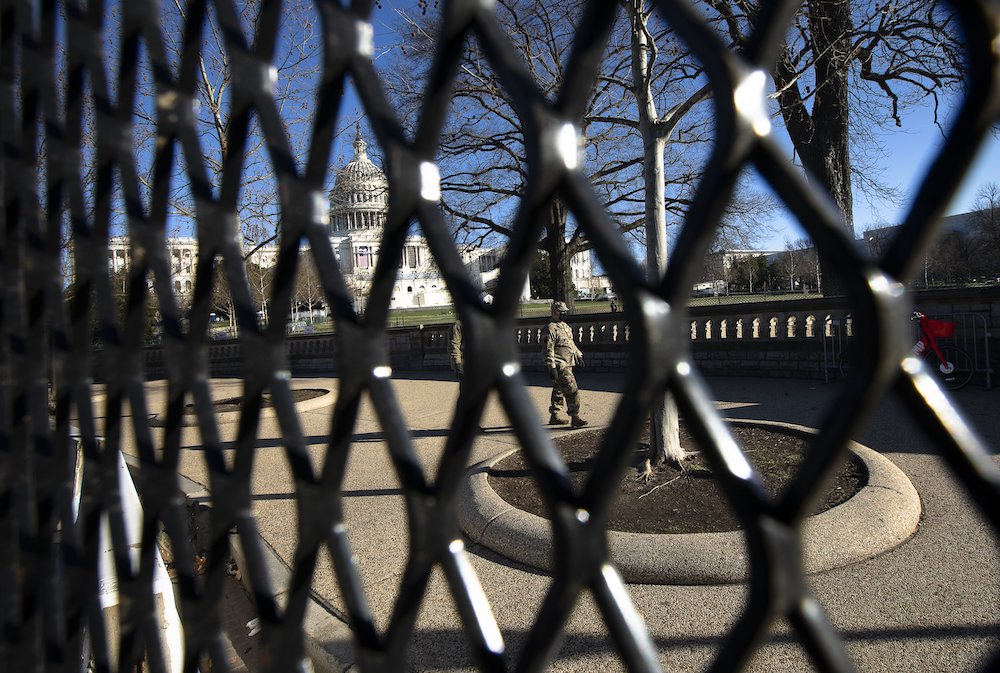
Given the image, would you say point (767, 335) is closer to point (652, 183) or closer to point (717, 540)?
point (652, 183)

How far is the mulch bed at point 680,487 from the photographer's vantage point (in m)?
4.59

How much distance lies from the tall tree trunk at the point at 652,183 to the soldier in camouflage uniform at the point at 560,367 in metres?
2.51

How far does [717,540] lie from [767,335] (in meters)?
9.07

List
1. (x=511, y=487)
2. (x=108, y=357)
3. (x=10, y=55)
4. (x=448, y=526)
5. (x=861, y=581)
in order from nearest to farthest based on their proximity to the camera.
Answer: (x=448, y=526) → (x=108, y=357) → (x=10, y=55) → (x=861, y=581) → (x=511, y=487)

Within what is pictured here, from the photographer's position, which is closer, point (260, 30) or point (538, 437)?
point (538, 437)

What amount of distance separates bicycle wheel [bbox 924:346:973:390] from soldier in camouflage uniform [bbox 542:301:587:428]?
478 cm

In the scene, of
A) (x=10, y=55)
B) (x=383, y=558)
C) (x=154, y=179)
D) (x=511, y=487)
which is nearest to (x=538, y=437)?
(x=154, y=179)

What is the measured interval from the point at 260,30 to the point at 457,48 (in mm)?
274

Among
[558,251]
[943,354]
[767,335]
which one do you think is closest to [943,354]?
[943,354]

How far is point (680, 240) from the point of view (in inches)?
18.8

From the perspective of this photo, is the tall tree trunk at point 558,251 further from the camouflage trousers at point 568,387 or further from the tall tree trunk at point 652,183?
the tall tree trunk at point 652,183

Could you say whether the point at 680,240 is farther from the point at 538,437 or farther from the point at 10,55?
the point at 10,55

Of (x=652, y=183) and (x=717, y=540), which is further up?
(x=652, y=183)

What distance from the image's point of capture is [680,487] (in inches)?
207
